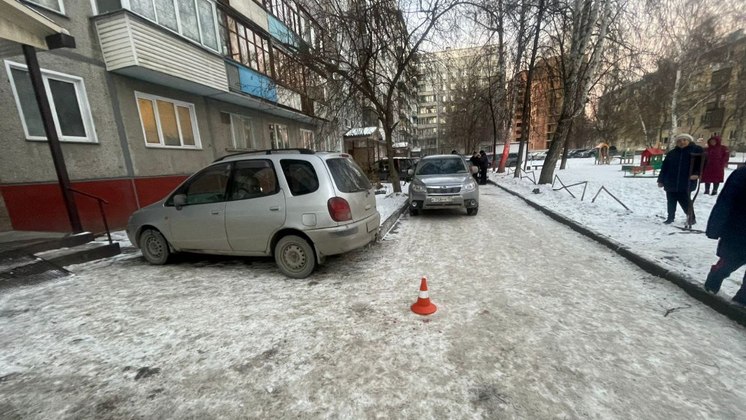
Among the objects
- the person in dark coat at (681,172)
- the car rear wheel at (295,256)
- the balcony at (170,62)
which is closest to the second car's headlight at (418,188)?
the car rear wheel at (295,256)

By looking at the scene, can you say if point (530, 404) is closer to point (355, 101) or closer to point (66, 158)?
point (66, 158)

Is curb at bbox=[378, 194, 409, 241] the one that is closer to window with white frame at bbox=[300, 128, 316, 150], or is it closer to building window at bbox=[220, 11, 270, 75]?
building window at bbox=[220, 11, 270, 75]

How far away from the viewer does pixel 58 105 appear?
22.6 feet

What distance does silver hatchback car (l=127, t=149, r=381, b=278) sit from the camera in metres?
4.16

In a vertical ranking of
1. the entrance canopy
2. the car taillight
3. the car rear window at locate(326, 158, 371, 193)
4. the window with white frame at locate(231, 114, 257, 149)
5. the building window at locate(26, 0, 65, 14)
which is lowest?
the car taillight

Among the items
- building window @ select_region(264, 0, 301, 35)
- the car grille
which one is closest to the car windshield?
the car grille

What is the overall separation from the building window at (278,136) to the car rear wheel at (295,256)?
12259 millimetres

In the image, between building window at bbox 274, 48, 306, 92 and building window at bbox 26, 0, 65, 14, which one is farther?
building window at bbox 274, 48, 306, 92

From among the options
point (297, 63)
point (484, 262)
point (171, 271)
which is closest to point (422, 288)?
point (484, 262)

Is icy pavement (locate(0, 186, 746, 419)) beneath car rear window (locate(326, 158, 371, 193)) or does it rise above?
beneath

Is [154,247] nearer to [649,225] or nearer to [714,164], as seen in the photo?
[649,225]

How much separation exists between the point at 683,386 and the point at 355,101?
1153cm

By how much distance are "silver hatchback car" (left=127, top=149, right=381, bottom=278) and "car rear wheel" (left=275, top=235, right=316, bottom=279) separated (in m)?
0.01

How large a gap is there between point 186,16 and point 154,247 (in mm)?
7957
